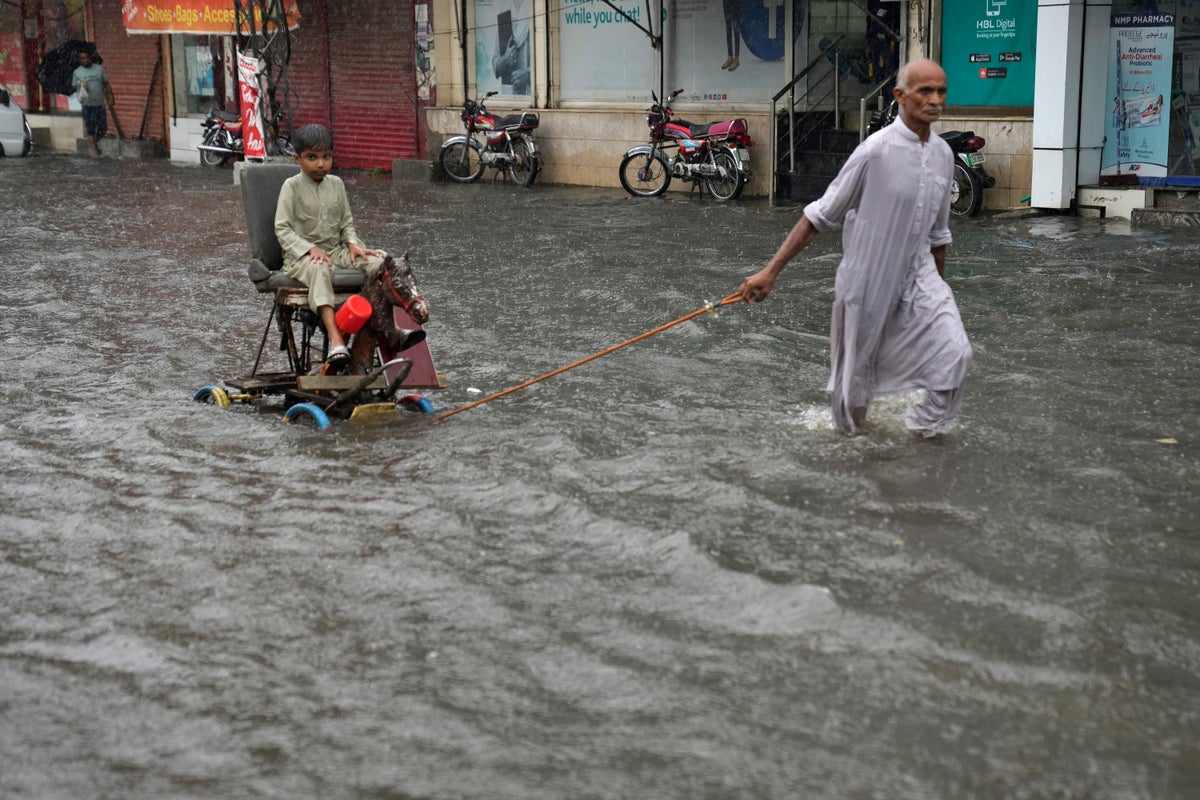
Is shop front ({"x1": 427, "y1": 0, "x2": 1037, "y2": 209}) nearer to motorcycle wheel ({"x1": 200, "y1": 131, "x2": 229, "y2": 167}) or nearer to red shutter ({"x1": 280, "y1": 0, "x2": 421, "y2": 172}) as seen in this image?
red shutter ({"x1": 280, "y1": 0, "x2": 421, "y2": 172})

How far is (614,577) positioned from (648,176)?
14061 millimetres

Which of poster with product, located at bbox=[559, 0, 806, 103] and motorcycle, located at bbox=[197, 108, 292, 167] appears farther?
motorcycle, located at bbox=[197, 108, 292, 167]

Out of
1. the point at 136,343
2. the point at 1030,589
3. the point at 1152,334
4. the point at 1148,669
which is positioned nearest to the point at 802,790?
the point at 1148,669

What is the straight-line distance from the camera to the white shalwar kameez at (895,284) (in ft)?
19.4

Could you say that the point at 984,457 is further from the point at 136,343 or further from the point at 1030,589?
the point at 136,343

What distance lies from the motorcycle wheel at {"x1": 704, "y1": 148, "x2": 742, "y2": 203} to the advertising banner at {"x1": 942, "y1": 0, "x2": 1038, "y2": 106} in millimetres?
2603

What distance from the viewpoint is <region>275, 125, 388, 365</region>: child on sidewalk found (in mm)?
6715

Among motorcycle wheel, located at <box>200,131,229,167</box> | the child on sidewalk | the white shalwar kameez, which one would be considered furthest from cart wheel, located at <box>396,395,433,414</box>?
motorcycle wheel, located at <box>200,131,229,167</box>

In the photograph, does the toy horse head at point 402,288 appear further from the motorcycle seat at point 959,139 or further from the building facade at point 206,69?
the building facade at point 206,69

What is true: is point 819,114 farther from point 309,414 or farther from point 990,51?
point 309,414

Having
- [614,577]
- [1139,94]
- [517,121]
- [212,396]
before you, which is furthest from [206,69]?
[614,577]

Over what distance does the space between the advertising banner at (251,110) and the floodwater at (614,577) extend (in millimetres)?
11096

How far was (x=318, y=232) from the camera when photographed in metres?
6.93

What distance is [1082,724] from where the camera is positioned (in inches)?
139
